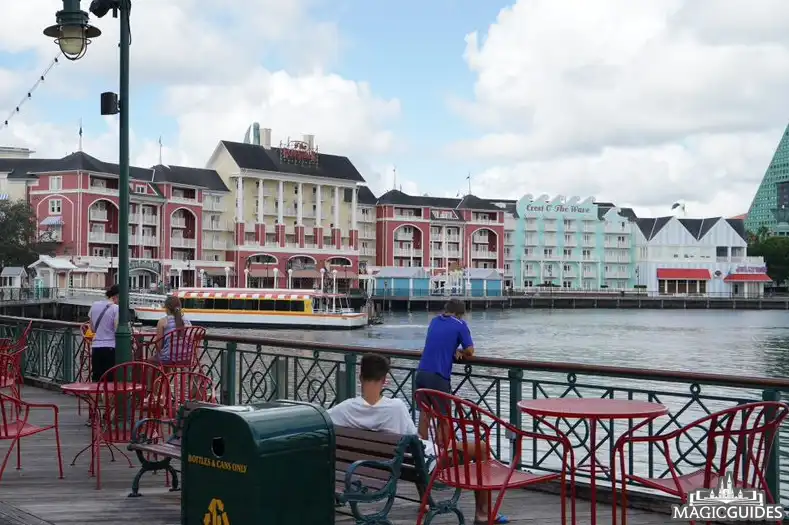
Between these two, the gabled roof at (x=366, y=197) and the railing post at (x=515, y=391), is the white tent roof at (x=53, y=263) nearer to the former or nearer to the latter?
the gabled roof at (x=366, y=197)

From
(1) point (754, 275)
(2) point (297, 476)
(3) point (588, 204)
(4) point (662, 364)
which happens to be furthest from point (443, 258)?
(2) point (297, 476)

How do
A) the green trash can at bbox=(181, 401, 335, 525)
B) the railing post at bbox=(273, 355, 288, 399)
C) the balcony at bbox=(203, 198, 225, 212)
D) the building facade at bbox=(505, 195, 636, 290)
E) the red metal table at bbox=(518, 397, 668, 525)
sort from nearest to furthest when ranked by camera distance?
the green trash can at bbox=(181, 401, 335, 525) → the red metal table at bbox=(518, 397, 668, 525) → the railing post at bbox=(273, 355, 288, 399) → the balcony at bbox=(203, 198, 225, 212) → the building facade at bbox=(505, 195, 636, 290)

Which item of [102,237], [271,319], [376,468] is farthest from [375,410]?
[102,237]

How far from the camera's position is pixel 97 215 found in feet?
272

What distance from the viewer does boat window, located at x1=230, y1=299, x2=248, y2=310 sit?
6575 centimetres

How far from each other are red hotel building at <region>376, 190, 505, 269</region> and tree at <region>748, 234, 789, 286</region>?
41680 millimetres

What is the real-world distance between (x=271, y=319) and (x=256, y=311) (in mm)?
1214

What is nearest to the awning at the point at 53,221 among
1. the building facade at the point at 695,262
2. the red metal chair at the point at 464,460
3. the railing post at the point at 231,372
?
the building facade at the point at 695,262

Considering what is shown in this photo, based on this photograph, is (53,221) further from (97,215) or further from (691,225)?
(691,225)

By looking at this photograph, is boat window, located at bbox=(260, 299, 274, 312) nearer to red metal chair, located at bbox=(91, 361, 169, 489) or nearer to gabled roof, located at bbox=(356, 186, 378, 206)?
gabled roof, located at bbox=(356, 186, 378, 206)

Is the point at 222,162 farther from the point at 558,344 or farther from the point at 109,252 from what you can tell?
the point at 558,344

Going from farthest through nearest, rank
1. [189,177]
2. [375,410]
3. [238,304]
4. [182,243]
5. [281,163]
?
[281,163]
[189,177]
[182,243]
[238,304]
[375,410]

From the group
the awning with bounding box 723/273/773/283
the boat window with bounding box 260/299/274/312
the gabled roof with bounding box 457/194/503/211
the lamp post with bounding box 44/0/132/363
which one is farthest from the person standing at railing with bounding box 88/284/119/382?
the awning with bounding box 723/273/773/283

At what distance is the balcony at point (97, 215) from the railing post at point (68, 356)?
7162 centimetres
